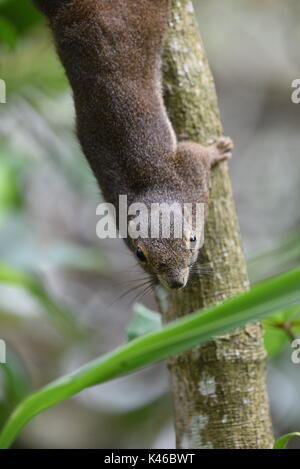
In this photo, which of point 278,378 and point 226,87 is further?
point 226,87

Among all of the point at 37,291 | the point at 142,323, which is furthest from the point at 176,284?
the point at 37,291

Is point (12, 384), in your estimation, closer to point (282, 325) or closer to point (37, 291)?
point (37, 291)

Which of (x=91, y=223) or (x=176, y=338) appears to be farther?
(x=91, y=223)

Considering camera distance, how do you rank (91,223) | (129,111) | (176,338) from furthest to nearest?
(91,223), (129,111), (176,338)

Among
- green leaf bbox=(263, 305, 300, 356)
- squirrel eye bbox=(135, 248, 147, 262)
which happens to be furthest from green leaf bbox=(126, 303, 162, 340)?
green leaf bbox=(263, 305, 300, 356)
